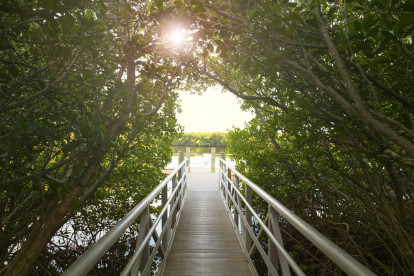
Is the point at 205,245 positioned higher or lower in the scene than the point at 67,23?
lower

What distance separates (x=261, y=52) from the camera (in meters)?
2.09

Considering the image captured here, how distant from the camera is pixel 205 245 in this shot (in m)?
3.28

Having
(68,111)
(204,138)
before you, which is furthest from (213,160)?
(68,111)

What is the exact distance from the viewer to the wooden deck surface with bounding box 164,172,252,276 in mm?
2607

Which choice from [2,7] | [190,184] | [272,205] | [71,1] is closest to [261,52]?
[272,205]

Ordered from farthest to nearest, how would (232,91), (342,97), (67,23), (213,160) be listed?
(213,160) < (232,91) < (342,97) < (67,23)

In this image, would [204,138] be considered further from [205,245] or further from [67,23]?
[67,23]

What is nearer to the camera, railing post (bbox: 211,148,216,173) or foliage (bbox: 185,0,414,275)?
foliage (bbox: 185,0,414,275)

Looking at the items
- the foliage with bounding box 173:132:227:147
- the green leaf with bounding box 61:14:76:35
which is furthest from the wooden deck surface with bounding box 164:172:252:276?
the foliage with bounding box 173:132:227:147

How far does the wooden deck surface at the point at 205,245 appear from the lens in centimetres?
261

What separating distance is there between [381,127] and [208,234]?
3.03m

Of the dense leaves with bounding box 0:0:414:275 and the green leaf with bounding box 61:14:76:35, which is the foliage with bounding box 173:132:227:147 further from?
the green leaf with bounding box 61:14:76:35

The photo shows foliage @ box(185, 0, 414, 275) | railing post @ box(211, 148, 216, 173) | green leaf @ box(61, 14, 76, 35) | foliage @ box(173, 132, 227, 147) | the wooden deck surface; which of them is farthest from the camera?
foliage @ box(173, 132, 227, 147)

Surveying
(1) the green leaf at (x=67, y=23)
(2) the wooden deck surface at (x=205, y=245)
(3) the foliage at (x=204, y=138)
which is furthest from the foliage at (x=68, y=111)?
(3) the foliage at (x=204, y=138)
